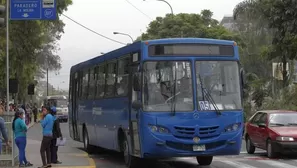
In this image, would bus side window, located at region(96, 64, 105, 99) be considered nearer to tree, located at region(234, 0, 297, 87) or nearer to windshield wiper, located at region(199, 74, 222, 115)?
windshield wiper, located at region(199, 74, 222, 115)

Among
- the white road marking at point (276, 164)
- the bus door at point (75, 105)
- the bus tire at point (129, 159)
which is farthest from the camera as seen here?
the bus door at point (75, 105)

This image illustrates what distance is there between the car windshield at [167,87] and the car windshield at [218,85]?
0.93ft

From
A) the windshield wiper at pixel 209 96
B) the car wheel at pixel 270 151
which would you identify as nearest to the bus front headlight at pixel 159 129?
the windshield wiper at pixel 209 96

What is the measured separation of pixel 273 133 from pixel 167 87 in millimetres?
5270

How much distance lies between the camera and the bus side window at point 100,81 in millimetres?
16219

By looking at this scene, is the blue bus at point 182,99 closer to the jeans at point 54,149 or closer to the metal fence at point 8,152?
the jeans at point 54,149

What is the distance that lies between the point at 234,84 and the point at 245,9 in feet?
89.8

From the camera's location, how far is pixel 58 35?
5631 cm

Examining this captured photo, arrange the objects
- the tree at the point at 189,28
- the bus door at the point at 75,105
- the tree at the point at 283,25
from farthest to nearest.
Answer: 1. the tree at the point at 189,28
2. the tree at the point at 283,25
3. the bus door at the point at 75,105

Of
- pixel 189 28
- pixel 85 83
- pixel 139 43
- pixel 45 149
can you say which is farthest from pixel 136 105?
pixel 189 28

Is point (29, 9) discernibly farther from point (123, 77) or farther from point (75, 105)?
point (123, 77)

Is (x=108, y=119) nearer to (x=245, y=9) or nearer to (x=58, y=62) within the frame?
(x=245, y=9)

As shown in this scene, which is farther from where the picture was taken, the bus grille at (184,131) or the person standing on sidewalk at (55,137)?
the person standing on sidewalk at (55,137)

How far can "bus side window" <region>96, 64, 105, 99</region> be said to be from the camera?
1622 cm
